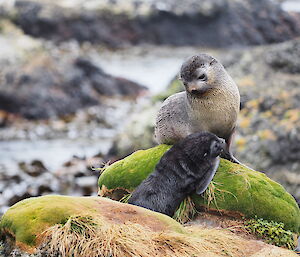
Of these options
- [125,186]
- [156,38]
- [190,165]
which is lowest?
[156,38]

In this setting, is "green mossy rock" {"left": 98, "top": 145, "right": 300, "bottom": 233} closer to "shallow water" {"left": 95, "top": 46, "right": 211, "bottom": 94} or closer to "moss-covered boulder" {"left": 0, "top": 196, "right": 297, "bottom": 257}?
"moss-covered boulder" {"left": 0, "top": 196, "right": 297, "bottom": 257}

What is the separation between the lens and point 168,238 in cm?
556

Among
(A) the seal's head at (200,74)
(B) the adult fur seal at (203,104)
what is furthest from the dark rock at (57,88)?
(A) the seal's head at (200,74)

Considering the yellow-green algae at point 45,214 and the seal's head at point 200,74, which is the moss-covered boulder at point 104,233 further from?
the seal's head at point 200,74

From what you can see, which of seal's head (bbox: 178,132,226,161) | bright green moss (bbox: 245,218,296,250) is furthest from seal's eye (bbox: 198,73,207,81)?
bright green moss (bbox: 245,218,296,250)

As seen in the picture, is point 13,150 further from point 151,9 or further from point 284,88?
point 151,9

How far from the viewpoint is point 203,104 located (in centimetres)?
709

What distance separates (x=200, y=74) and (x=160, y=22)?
91.4ft

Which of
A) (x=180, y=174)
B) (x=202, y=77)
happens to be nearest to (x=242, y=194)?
(x=180, y=174)

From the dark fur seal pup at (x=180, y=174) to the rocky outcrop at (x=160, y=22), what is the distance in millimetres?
26510

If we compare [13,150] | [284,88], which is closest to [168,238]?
[284,88]

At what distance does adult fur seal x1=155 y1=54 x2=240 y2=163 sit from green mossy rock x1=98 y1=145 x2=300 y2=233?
50cm

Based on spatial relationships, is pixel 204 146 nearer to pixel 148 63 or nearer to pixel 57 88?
pixel 57 88

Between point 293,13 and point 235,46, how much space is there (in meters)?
Answer: 4.43
